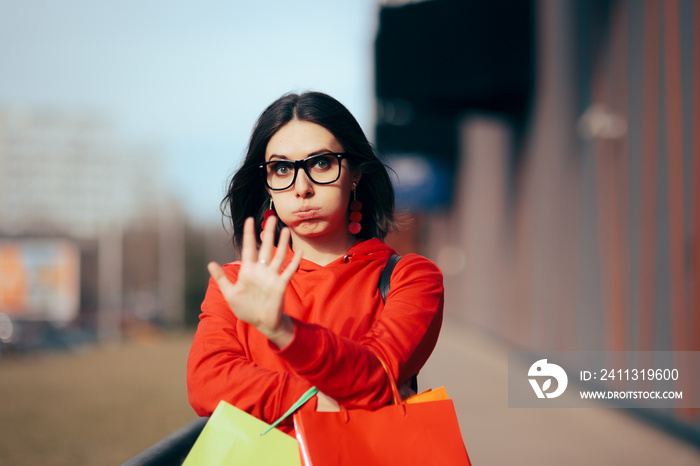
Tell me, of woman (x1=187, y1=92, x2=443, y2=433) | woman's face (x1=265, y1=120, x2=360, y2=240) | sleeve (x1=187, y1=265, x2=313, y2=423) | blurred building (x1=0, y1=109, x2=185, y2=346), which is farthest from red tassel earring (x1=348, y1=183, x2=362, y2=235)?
blurred building (x1=0, y1=109, x2=185, y2=346)

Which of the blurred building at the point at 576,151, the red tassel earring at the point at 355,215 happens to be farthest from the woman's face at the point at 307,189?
the blurred building at the point at 576,151

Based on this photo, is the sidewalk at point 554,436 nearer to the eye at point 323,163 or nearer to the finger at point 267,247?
the eye at point 323,163

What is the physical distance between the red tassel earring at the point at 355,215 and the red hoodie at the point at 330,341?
0.06 metres

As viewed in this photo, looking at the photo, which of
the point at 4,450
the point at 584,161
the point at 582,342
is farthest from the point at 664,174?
the point at 4,450

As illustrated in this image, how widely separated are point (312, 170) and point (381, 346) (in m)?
0.53

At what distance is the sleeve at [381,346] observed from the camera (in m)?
1.43

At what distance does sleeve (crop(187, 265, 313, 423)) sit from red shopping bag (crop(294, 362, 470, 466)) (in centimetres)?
10

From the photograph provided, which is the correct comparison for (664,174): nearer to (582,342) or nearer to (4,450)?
(582,342)

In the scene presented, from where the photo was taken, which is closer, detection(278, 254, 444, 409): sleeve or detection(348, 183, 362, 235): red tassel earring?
detection(278, 254, 444, 409): sleeve

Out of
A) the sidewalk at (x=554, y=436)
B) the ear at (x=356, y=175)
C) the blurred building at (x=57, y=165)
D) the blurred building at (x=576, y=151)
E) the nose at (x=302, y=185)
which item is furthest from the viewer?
the blurred building at (x=57, y=165)

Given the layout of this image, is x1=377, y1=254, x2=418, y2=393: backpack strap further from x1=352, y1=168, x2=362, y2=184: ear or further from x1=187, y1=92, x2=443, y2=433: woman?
x1=352, y1=168, x2=362, y2=184: ear

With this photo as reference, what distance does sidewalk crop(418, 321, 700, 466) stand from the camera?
17.7 feet

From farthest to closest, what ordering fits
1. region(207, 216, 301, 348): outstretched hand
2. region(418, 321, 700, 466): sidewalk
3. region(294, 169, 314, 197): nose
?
region(418, 321, 700, 466): sidewalk → region(294, 169, 314, 197): nose → region(207, 216, 301, 348): outstretched hand

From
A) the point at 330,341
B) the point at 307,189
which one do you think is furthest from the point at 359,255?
the point at 330,341
